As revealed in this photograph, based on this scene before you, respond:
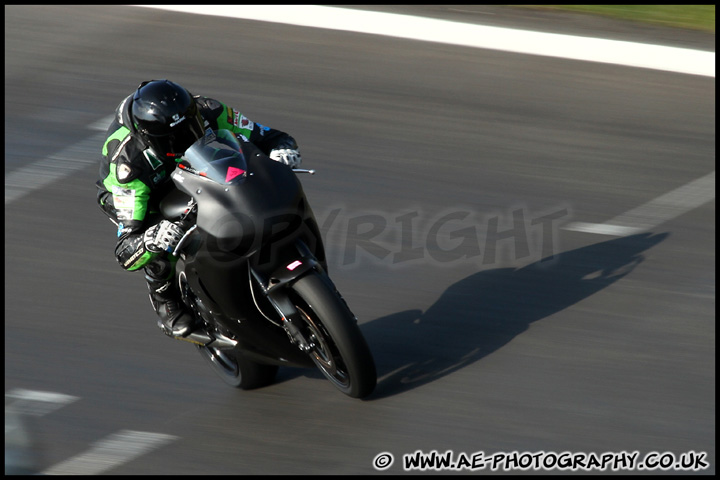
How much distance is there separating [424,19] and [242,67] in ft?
6.56

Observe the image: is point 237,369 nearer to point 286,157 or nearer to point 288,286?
point 288,286

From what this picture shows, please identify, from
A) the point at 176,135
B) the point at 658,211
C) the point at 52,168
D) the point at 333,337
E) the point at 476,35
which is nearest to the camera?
the point at 333,337

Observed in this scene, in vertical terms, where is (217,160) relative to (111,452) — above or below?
above

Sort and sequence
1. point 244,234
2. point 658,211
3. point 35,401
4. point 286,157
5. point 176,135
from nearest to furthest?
point 244,234
point 176,135
point 286,157
point 35,401
point 658,211

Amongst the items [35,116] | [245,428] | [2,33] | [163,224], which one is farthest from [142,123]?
[2,33]

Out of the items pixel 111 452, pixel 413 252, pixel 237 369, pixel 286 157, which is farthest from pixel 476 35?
pixel 111 452

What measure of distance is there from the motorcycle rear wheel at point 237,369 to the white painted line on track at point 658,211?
2.64 meters

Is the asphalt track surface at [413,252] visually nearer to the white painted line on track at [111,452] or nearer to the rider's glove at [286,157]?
the white painted line on track at [111,452]

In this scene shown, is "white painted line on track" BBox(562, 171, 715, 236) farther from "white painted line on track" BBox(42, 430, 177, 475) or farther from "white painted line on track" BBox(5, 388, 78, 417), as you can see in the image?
"white painted line on track" BBox(5, 388, 78, 417)

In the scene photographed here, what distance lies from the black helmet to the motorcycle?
0.14 metres

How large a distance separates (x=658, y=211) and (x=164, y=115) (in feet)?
13.3

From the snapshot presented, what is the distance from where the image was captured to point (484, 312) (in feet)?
20.7

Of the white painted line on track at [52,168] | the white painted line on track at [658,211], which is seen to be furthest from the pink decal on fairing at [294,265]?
the white painted line on track at [52,168]

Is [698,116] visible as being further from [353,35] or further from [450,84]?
[353,35]
